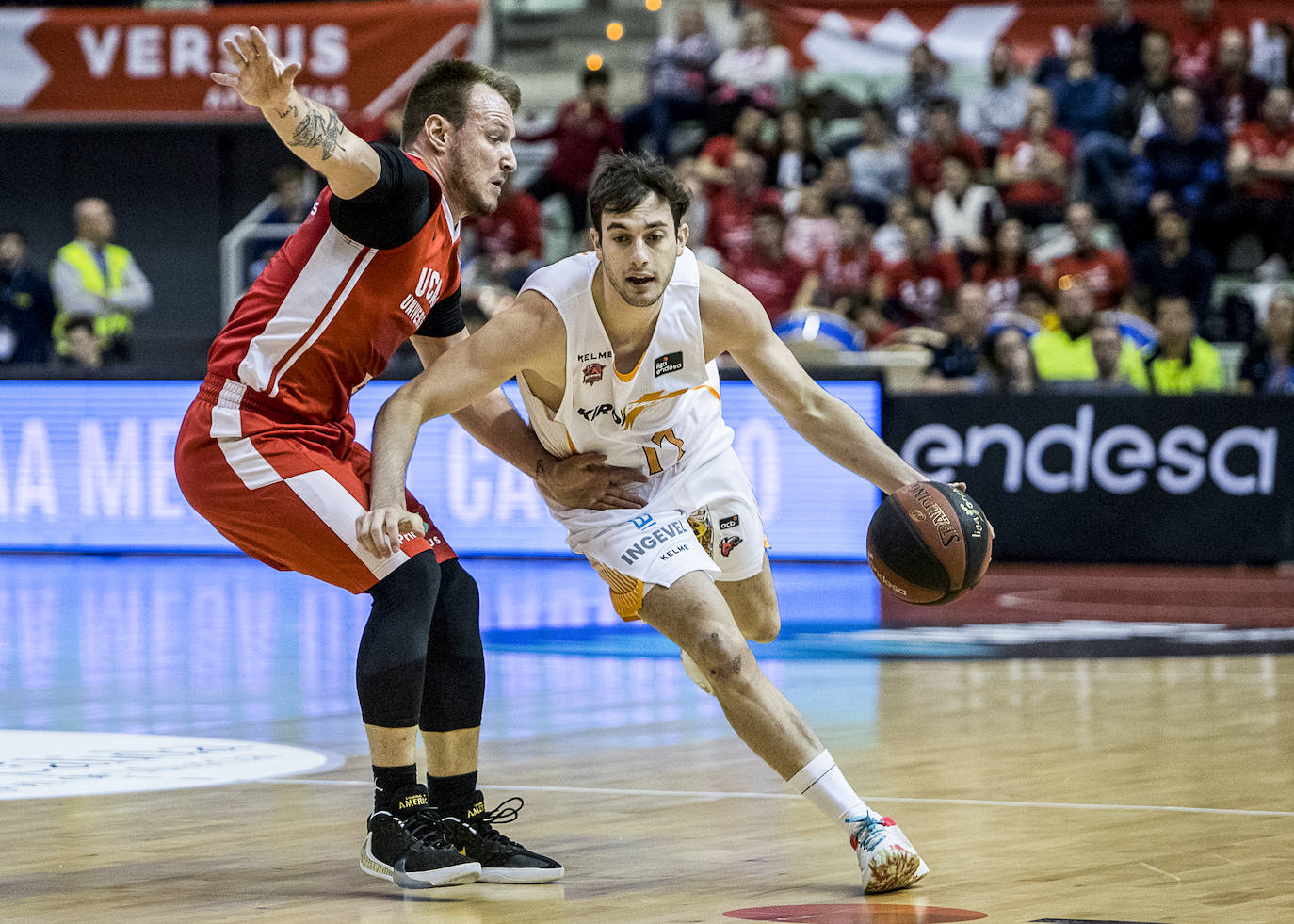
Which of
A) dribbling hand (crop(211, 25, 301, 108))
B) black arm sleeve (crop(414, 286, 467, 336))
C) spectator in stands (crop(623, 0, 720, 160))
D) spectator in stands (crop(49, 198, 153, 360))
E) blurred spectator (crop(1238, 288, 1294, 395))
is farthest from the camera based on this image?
spectator in stands (crop(623, 0, 720, 160))

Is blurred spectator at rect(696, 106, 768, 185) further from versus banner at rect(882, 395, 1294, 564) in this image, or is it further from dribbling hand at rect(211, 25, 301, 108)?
dribbling hand at rect(211, 25, 301, 108)

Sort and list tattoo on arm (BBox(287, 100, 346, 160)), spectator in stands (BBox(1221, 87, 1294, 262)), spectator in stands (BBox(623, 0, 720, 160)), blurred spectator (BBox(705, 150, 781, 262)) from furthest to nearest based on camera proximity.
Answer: spectator in stands (BBox(623, 0, 720, 160)) < blurred spectator (BBox(705, 150, 781, 262)) < spectator in stands (BBox(1221, 87, 1294, 262)) < tattoo on arm (BBox(287, 100, 346, 160))

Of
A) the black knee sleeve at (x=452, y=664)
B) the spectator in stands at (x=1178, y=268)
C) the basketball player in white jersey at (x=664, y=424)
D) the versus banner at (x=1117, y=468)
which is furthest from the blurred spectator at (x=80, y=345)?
the black knee sleeve at (x=452, y=664)

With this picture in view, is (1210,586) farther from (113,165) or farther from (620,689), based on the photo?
(113,165)

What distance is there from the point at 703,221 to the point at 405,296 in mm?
11143

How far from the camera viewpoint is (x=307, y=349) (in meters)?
4.79

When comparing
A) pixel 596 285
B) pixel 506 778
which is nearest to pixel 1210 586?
pixel 506 778

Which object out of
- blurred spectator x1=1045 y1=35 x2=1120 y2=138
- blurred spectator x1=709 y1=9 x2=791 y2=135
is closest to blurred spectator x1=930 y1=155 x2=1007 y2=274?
blurred spectator x1=1045 y1=35 x2=1120 y2=138

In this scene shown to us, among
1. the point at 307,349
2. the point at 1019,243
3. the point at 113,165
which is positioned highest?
the point at 113,165

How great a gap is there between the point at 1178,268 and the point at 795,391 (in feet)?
33.4

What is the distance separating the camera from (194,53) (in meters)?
17.8

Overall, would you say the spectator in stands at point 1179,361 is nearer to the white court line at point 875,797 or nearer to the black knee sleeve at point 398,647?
the white court line at point 875,797

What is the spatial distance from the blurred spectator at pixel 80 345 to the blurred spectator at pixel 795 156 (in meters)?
5.69

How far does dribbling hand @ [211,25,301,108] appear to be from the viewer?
4.23m
